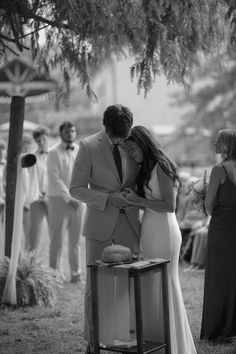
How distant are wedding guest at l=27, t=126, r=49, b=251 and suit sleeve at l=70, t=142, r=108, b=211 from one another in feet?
15.7

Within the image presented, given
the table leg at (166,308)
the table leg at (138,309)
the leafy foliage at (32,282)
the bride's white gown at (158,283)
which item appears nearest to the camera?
the table leg at (138,309)

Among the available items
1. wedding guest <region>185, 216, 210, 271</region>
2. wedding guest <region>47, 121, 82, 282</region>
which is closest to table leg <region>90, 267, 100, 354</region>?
wedding guest <region>47, 121, 82, 282</region>

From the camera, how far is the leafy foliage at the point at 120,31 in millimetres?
6137

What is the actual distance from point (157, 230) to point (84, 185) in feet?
2.28

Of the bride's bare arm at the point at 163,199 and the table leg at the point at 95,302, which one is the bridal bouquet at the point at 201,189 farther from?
the table leg at the point at 95,302

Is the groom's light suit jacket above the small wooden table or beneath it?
above

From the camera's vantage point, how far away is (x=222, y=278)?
630cm

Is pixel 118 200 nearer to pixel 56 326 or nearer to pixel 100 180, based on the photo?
pixel 100 180

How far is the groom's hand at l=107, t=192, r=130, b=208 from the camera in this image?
18.4 ft

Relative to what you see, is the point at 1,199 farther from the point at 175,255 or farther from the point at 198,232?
the point at 175,255

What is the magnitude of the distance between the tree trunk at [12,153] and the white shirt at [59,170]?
5.08ft

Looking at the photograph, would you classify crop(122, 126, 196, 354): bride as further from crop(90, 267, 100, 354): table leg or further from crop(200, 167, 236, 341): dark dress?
crop(200, 167, 236, 341): dark dress

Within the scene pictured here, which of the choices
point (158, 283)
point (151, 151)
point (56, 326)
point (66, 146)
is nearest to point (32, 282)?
point (56, 326)

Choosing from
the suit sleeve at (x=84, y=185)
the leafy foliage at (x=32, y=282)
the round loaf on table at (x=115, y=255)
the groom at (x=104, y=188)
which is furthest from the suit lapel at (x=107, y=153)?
the leafy foliage at (x=32, y=282)
